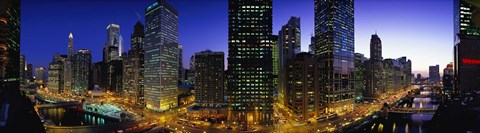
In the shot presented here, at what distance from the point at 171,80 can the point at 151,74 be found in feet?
12.6

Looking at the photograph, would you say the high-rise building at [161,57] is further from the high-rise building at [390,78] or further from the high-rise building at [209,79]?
the high-rise building at [390,78]

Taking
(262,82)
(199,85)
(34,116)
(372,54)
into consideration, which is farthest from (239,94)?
(372,54)

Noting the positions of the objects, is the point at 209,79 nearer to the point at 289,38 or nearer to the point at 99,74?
the point at 289,38

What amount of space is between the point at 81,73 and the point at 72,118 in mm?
42577

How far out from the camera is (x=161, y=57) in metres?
50.5

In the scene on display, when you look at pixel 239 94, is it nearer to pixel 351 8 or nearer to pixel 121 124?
pixel 121 124

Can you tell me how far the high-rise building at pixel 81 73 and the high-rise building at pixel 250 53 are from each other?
6172 cm

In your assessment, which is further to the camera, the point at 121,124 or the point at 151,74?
the point at 151,74

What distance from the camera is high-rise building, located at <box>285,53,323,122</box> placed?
121 ft

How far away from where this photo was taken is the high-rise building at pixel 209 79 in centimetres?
5025

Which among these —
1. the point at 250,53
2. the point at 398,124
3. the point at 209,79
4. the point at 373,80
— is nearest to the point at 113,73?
the point at 209,79

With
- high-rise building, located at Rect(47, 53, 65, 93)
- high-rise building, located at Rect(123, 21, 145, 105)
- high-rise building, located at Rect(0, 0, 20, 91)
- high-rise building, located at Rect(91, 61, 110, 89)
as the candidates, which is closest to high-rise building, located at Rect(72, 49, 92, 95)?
high-rise building, located at Rect(91, 61, 110, 89)

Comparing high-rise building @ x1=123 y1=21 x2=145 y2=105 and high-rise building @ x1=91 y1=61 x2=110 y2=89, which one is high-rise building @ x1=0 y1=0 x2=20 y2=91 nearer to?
high-rise building @ x1=123 y1=21 x2=145 y2=105

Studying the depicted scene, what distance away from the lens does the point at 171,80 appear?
5041cm
